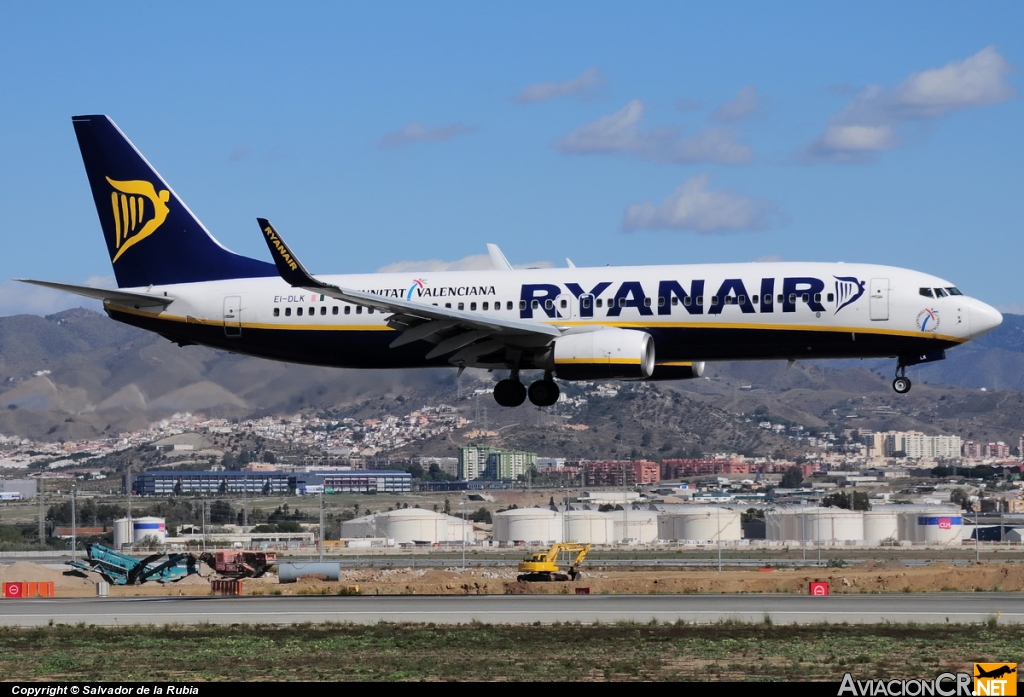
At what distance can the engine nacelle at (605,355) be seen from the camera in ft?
140

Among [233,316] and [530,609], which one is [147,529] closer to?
[233,316]

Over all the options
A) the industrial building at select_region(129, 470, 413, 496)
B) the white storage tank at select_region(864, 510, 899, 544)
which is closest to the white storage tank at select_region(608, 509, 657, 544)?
the white storage tank at select_region(864, 510, 899, 544)

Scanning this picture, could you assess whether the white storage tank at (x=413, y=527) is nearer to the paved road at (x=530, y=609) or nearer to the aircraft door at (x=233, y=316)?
the paved road at (x=530, y=609)

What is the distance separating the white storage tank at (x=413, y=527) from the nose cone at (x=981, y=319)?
287 ft

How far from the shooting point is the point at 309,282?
137 feet

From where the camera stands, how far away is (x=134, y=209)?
52750 mm

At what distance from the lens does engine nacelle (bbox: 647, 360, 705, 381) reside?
47.1 meters

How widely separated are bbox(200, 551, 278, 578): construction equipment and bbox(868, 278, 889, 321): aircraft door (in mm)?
34389

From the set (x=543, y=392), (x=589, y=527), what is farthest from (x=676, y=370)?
(x=589, y=527)

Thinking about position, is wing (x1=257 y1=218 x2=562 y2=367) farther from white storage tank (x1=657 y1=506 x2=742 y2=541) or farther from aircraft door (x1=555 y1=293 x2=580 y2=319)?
white storage tank (x1=657 y1=506 x2=742 y2=541)

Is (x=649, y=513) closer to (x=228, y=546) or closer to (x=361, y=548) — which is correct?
(x=361, y=548)

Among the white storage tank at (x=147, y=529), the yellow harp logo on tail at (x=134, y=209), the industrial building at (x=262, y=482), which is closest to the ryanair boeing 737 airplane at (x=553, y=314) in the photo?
the yellow harp logo on tail at (x=134, y=209)

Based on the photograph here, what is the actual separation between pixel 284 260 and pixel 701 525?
9070cm

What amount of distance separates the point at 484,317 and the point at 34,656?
60.2ft
